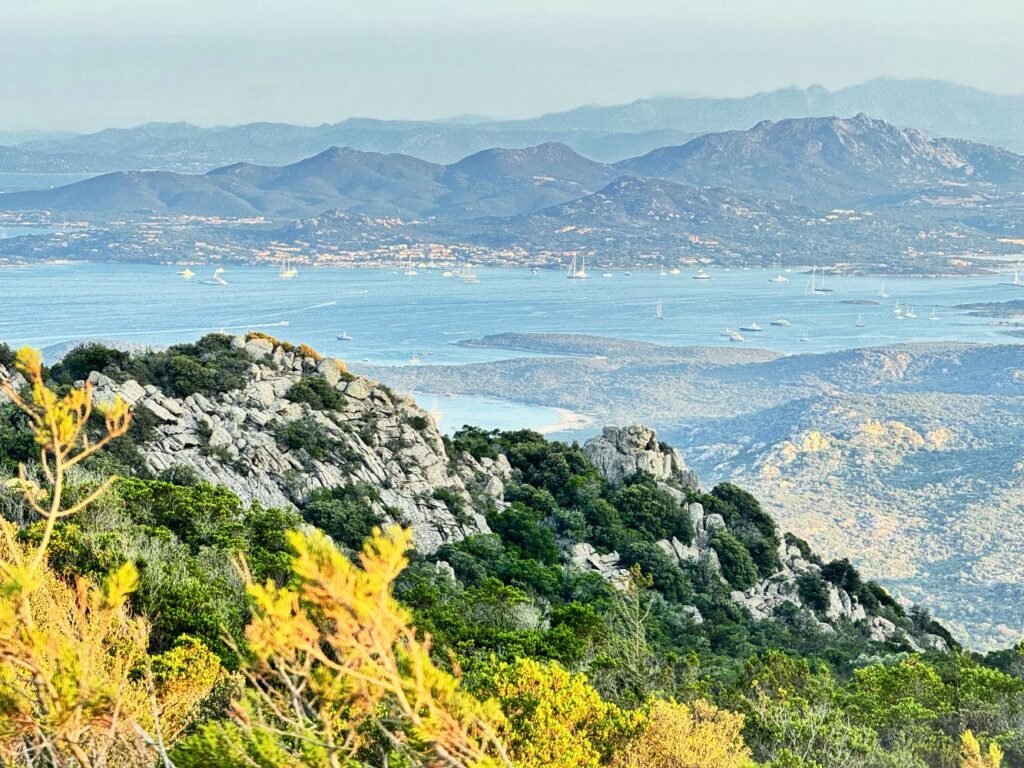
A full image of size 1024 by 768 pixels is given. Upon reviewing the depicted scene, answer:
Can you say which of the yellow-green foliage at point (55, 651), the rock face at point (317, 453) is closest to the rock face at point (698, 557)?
the rock face at point (317, 453)

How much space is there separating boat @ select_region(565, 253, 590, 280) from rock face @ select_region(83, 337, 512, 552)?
107940mm

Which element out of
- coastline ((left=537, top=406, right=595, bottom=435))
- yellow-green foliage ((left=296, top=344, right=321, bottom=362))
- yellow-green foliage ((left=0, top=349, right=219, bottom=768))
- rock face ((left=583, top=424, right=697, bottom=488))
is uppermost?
yellow-green foliage ((left=0, top=349, right=219, bottom=768))

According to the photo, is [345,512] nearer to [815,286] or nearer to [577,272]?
[815,286]

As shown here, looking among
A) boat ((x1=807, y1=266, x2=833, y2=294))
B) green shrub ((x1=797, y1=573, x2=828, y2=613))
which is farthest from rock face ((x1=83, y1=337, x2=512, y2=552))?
boat ((x1=807, y1=266, x2=833, y2=294))

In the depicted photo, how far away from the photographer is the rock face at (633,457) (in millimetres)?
23250

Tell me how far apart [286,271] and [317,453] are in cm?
10370

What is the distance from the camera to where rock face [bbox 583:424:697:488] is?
23250 millimetres

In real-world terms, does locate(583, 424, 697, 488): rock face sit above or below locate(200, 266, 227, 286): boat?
above

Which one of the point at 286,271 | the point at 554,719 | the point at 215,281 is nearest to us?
the point at 554,719

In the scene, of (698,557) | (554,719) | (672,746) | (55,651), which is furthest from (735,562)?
(55,651)

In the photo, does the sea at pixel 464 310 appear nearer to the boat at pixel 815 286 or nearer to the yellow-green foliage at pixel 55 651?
the boat at pixel 815 286

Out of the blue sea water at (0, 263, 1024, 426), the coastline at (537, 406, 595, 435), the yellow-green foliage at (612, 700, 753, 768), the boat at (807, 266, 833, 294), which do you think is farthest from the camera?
the boat at (807, 266, 833, 294)

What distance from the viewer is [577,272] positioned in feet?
431

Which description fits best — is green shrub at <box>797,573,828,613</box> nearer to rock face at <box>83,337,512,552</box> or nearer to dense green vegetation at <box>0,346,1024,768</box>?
dense green vegetation at <box>0,346,1024,768</box>
